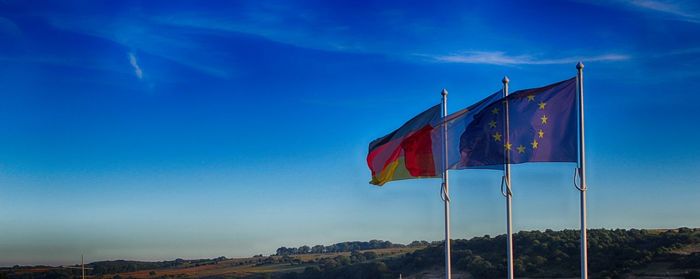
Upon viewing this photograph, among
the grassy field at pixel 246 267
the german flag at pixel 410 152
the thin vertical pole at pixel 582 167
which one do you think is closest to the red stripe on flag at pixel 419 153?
the german flag at pixel 410 152

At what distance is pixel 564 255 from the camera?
6669 cm

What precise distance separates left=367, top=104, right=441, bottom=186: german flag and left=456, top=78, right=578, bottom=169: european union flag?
180 centimetres

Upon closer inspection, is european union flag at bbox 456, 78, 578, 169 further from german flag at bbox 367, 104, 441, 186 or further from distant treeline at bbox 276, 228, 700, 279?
distant treeline at bbox 276, 228, 700, 279

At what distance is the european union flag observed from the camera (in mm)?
25672

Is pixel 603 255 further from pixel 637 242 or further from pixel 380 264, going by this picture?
pixel 380 264

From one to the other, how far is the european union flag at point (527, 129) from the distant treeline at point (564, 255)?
3451 cm

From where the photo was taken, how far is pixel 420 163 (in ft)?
95.8

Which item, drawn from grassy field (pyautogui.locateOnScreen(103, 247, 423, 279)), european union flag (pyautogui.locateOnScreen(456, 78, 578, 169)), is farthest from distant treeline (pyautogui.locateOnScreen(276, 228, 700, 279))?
european union flag (pyautogui.locateOnScreen(456, 78, 578, 169))

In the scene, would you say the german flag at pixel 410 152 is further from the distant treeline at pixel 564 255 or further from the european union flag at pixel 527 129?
the distant treeline at pixel 564 255

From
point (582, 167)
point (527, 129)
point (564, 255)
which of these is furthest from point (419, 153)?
point (564, 255)

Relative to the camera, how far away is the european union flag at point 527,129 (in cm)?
2567

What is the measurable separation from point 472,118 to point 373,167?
4.27 m

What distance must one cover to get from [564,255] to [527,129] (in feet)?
141

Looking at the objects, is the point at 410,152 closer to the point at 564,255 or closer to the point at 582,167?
the point at 582,167
